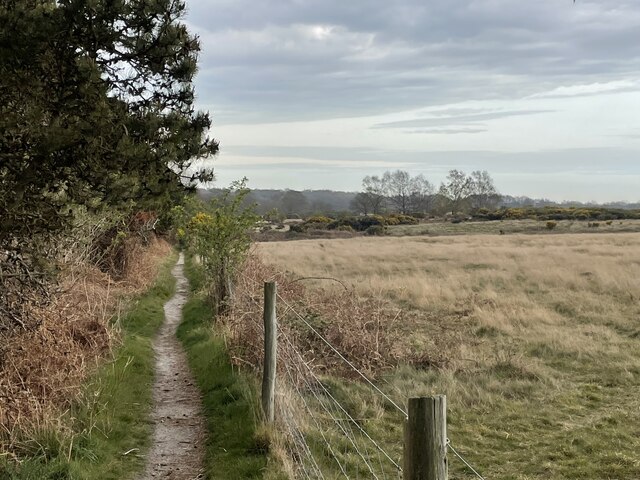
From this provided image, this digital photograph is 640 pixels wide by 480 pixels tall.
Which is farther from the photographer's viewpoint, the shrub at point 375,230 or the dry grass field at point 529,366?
the shrub at point 375,230

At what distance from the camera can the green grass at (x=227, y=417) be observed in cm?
537

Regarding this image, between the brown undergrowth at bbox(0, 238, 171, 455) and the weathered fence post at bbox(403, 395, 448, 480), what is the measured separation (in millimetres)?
4272

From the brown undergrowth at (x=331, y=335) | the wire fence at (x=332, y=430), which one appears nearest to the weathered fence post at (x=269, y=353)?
the wire fence at (x=332, y=430)

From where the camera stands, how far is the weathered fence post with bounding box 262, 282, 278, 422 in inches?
240

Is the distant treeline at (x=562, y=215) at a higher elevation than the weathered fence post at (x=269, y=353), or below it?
higher

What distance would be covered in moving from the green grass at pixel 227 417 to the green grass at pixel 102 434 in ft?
2.47

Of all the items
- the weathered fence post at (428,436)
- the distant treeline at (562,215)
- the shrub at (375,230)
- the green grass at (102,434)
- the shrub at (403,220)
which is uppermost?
the distant treeline at (562,215)

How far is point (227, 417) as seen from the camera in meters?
6.70

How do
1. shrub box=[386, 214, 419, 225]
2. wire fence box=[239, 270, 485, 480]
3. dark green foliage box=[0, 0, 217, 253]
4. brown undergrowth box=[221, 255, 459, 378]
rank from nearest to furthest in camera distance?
dark green foliage box=[0, 0, 217, 253] → wire fence box=[239, 270, 485, 480] → brown undergrowth box=[221, 255, 459, 378] → shrub box=[386, 214, 419, 225]

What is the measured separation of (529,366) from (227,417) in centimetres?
522

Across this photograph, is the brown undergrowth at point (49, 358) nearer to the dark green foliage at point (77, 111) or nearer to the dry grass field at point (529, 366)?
the dark green foliage at point (77, 111)

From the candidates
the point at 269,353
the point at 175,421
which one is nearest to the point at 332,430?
the point at 269,353

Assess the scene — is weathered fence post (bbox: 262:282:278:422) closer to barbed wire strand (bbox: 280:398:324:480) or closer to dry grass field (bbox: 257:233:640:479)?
barbed wire strand (bbox: 280:398:324:480)

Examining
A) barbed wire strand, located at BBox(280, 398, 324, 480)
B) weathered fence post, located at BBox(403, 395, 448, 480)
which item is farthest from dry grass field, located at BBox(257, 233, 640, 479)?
weathered fence post, located at BBox(403, 395, 448, 480)
